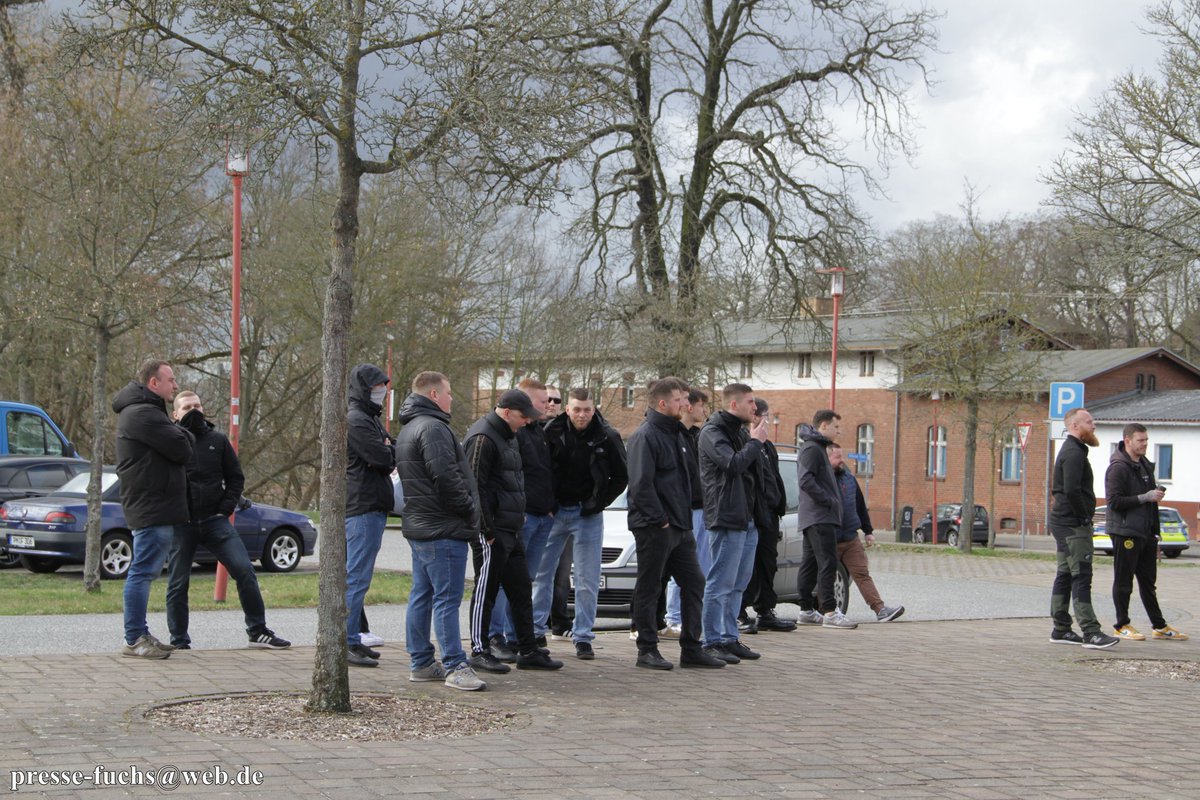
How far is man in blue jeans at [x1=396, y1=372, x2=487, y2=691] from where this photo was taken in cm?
832

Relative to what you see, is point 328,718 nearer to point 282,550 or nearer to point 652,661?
point 652,661

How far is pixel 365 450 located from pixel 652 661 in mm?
2530

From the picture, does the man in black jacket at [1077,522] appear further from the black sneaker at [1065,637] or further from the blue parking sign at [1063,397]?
the blue parking sign at [1063,397]

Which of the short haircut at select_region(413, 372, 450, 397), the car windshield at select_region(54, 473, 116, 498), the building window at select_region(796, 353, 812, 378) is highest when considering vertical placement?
the building window at select_region(796, 353, 812, 378)

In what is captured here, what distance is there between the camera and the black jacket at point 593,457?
33.0ft

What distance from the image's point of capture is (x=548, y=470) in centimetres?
995

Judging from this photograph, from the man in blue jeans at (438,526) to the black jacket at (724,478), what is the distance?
260cm

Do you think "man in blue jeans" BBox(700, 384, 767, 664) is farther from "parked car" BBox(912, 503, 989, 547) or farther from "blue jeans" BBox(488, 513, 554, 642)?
"parked car" BBox(912, 503, 989, 547)

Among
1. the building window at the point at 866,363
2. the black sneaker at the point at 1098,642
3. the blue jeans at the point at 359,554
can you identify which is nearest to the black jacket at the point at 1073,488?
the black sneaker at the point at 1098,642

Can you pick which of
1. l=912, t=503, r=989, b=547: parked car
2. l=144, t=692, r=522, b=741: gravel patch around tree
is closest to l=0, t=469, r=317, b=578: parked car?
l=144, t=692, r=522, b=741: gravel patch around tree

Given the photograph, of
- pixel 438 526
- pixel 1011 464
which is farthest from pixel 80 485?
pixel 1011 464

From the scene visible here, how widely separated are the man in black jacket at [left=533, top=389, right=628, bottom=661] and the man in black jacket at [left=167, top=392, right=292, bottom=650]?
2084mm

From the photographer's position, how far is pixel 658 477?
984 cm

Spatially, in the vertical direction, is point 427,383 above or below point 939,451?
below
